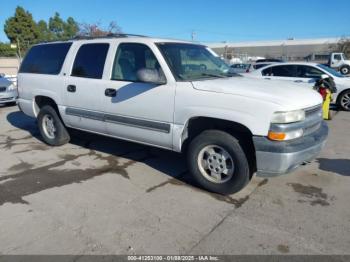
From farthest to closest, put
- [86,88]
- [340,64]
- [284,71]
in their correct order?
[340,64] < [284,71] < [86,88]

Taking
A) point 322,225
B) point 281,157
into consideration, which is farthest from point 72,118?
point 322,225

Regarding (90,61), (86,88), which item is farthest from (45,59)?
(86,88)

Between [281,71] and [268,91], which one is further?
[281,71]

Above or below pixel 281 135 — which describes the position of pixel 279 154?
below

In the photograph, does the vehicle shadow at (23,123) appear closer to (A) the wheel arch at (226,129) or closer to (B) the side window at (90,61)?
(B) the side window at (90,61)

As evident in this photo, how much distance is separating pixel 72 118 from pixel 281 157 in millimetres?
3616

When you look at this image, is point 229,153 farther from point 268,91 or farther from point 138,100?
point 138,100

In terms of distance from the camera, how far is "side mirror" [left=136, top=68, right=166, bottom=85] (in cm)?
400

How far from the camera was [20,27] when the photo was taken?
5441 centimetres

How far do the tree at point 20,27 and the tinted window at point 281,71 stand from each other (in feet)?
173

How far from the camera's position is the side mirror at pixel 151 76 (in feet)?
13.1

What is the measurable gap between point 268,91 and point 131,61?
2.01 m

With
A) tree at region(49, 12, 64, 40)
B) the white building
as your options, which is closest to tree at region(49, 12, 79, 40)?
tree at region(49, 12, 64, 40)

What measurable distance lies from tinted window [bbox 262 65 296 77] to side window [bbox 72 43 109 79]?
23.3ft
